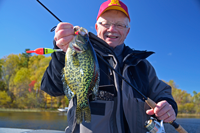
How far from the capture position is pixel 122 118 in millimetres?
1886

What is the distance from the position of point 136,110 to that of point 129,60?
764 millimetres

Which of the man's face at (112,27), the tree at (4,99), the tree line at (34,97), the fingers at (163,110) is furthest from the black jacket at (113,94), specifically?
the tree at (4,99)

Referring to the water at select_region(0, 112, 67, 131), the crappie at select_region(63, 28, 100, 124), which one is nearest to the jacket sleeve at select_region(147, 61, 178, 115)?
the crappie at select_region(63, 28, 100, 124)

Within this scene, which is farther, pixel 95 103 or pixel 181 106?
pixel 181 106

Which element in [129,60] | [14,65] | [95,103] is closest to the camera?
[95,103]

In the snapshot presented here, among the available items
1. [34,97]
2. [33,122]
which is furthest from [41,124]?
[34,97]

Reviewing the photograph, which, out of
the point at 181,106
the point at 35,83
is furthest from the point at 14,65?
the point at 181,106

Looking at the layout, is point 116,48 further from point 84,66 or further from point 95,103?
point 84,66

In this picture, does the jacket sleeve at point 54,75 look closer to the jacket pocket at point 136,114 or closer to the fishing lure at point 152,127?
the jacket pocket at point 136,114

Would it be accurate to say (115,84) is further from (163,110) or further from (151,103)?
(163,110)

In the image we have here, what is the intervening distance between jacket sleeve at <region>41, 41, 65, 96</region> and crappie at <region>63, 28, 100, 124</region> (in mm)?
444

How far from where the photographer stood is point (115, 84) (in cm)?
194

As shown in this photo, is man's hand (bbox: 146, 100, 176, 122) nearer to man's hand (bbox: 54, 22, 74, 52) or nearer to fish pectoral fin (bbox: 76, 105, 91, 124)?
fish pectoral fin (bbox: 76, 105, 91, 124)

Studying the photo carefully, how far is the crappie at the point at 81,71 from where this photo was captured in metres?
1.25
